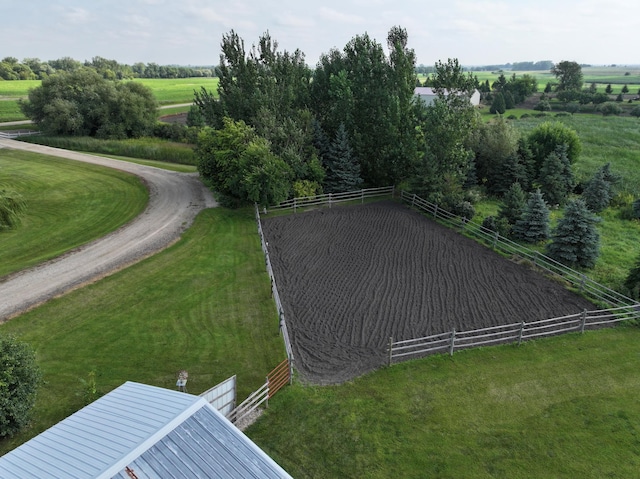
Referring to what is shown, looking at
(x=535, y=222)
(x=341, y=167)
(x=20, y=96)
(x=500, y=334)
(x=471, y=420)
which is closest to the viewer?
(x=471, y=420)

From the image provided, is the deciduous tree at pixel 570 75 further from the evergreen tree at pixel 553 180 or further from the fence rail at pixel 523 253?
the fence rail at pixel 523 253

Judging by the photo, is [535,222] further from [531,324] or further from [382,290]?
[382,290]

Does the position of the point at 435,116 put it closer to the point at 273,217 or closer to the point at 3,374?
the point at 273,217

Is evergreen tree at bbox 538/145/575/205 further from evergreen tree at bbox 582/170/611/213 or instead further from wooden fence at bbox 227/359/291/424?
wooden fence at bbox 227/359/291/424

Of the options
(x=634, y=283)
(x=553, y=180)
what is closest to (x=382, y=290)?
(x=634, y=283)

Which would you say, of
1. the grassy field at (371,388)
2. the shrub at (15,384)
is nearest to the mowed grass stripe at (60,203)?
the grassy field at (371,388)

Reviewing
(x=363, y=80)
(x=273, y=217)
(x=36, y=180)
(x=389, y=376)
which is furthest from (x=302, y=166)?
(x=36, y=180)

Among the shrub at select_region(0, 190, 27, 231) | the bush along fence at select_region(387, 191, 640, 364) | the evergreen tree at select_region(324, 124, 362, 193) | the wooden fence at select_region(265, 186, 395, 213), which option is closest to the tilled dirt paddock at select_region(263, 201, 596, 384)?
the bush along fence at select_region(387, 191, 640, 364)
